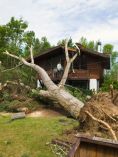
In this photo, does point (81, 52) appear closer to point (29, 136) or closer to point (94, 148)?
point (29, 136)

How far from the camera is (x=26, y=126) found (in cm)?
1312

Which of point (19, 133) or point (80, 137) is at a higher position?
point (80, 137)

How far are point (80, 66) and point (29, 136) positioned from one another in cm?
1902

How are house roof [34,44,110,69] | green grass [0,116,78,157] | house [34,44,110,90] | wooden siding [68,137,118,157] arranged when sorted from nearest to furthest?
wooden siding [68,137,118,157] < green grass [0,116,78,157] < house roof [34,44,110,69] < house [34,44,110,90]

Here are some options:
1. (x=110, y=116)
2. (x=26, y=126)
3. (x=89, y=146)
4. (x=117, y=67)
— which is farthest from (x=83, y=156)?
(x=117, y=67)

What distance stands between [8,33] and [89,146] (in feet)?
116

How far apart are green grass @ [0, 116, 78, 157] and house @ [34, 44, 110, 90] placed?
15.0 m

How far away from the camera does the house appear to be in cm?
2895

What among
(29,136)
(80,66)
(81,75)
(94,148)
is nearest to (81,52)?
(80,66)

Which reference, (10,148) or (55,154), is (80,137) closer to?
(55,154)

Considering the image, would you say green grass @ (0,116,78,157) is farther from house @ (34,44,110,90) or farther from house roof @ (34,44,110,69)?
house @ (34,44,110,90)

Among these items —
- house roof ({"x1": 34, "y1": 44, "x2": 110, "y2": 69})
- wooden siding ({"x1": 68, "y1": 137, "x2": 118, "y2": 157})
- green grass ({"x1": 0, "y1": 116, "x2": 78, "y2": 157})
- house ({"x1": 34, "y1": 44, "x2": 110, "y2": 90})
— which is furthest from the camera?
house ({"x1": 34, "y1": 44, "x2": 110, "y2": 90})

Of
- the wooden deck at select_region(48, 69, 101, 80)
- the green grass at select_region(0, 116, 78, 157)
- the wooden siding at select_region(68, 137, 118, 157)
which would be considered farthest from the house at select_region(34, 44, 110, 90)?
the wooden siding at select_region(68, 137, 118, 157)

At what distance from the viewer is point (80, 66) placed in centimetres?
3033
